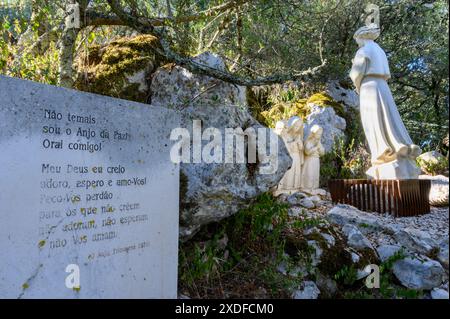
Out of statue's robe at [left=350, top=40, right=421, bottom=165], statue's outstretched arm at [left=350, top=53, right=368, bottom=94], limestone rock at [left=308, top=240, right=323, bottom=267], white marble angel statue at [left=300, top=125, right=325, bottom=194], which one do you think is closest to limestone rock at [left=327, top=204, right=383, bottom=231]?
limestone rock at [left=308, top=240, right=323, bottom=267]

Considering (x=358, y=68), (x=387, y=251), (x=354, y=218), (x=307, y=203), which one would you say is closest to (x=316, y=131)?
(x=358, y=68)

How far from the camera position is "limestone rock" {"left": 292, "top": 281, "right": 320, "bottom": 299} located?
282 cm

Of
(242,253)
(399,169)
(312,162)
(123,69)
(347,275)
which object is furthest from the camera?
(312,162)

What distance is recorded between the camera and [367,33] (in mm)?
4461

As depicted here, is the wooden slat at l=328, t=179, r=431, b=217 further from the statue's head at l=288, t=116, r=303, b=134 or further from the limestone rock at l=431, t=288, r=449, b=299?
the statue's head at l=288, t=116, r=303, b=134

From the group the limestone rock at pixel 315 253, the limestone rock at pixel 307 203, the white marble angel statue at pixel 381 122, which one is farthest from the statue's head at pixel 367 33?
the limestone rock at pixel 315 253

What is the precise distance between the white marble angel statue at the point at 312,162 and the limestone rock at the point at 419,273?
3343mm

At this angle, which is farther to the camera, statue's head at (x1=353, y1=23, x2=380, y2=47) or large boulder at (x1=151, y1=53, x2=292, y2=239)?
Result: statue's head at (x1=353, y1=23, x2=380, y2=47)

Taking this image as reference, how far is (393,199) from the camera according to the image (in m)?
3.95

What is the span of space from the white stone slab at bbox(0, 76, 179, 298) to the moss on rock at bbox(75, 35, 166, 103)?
844 mm

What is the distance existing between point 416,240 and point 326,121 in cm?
440

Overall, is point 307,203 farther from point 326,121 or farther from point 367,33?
point 326,121

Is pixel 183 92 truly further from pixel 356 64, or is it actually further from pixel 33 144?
pixel 356 64

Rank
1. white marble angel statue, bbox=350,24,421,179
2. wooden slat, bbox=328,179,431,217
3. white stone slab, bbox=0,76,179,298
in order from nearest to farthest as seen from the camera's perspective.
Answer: white stone slab, bbox=0,76,179,298
wooden slat, bbox=328,179,431,217
white marble angel statue, bbox=350,24,421,179
